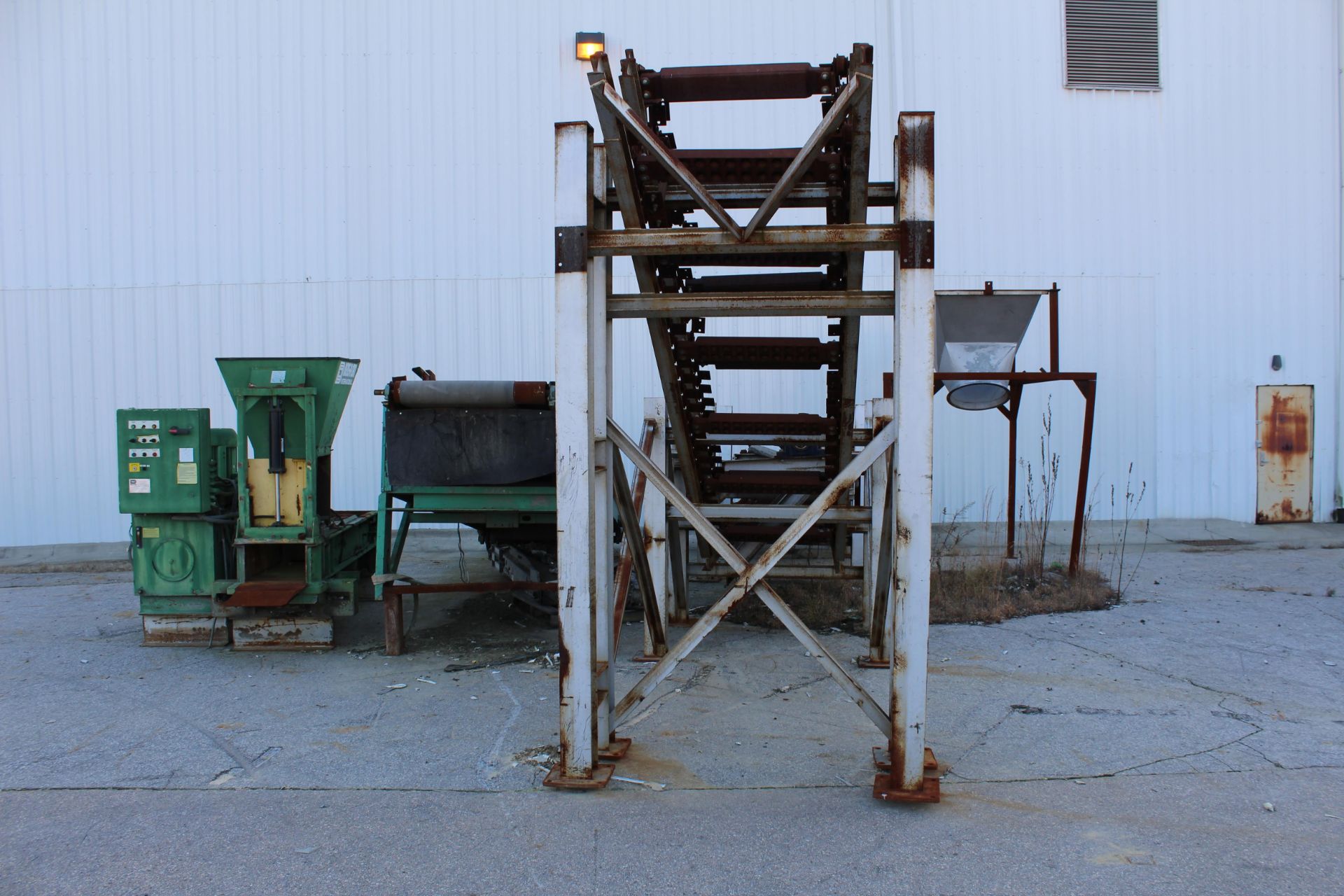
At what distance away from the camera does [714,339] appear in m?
5.45

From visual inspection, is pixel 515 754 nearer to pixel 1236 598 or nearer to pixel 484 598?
pixel 484 598

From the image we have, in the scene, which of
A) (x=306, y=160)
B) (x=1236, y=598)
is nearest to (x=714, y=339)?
(x=1236, y=598)

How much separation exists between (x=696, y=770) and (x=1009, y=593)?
4.62 metres

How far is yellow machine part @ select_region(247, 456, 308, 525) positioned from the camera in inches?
267

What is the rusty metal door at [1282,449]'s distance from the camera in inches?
490

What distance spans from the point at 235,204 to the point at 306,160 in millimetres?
1026

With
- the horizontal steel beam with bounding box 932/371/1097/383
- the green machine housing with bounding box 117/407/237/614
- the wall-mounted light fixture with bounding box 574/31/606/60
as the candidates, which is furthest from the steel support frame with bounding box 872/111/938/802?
the wall-mounted light fixture with bounding box 574/31/606/60

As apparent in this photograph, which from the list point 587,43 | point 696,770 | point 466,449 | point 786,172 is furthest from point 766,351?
point 587,43

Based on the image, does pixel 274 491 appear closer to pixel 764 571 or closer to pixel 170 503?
pixel 170 503

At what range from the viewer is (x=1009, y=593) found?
818 centimetres

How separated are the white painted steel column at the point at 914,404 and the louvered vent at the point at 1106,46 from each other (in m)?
9.79

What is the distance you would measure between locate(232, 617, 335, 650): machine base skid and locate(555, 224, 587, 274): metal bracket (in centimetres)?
390

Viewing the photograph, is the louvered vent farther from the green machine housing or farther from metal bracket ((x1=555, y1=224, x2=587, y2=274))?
the green machine housing

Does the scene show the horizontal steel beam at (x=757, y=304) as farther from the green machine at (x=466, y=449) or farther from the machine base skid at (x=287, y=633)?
the machine base skid at (x=287, y=633)
